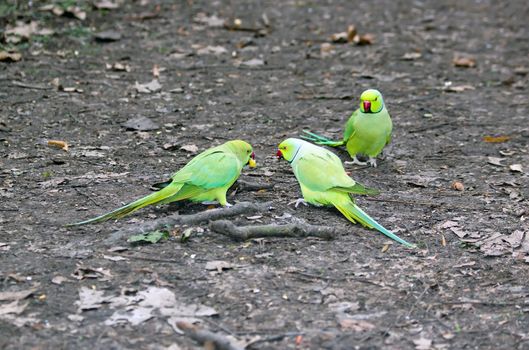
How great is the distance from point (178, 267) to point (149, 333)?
623mm

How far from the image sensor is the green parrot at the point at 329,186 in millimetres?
4656

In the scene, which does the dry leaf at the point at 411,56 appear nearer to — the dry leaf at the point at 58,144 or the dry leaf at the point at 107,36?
the dry leaf at the point at 107,36

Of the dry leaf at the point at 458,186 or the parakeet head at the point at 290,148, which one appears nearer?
the parakeet head at the point at 290,148

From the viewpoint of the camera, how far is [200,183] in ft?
15.2

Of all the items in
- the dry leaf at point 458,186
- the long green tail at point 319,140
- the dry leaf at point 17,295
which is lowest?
the dry leaf at point 458,186

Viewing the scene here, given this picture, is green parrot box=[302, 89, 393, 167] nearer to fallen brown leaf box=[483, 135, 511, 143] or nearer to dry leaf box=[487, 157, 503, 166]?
dry leaf box=[487, 157, 503, 166]

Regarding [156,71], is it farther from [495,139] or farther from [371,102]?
[495,139]

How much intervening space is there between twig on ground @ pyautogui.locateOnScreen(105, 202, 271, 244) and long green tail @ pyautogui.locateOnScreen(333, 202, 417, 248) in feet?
1.57

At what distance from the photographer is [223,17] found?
9445 mm

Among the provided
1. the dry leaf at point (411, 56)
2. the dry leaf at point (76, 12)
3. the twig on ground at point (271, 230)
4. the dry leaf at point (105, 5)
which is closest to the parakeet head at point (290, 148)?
the twig on ground at point (271, 230)

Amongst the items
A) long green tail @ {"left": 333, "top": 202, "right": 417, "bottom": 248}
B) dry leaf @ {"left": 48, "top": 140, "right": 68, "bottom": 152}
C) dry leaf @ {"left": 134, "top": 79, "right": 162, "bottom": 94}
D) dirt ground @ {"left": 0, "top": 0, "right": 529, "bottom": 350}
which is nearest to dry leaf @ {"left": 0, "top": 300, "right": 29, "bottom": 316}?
dirt ground @ {"left": 0, "top": 0, "right": 529, "bottom": 350}

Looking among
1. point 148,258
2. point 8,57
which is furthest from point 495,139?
point 8,57

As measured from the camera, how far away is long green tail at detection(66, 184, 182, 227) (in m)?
4.46

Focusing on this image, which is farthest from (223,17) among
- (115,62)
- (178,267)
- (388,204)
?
(178,267)
